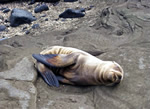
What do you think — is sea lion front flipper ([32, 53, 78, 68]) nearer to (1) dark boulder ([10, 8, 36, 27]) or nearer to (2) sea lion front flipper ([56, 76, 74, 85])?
(2) sea lion front flipper ([56, 76, 74, 85])

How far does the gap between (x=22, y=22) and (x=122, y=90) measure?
4146mm

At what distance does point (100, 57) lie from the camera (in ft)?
11.8

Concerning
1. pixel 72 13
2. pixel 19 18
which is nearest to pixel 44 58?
pixel 72 13

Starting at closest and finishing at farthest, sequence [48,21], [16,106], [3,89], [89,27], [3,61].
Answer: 1. [16,106]
2. [3,89]
3. [3,61]
4. [89,27]
5. [48,21]

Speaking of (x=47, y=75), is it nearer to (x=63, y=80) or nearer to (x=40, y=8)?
(x=63, y=80)

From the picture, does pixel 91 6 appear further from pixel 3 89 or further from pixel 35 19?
pixel 3 89

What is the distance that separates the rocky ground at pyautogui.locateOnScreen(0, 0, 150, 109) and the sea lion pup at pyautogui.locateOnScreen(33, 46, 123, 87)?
0.33 feet

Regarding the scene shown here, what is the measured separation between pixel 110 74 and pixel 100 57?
0.87 metres

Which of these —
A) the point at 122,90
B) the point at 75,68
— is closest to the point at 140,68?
the point at 122,90

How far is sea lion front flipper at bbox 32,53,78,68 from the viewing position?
3.20 m

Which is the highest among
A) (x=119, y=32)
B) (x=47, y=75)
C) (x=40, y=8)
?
(x=47, y=75)

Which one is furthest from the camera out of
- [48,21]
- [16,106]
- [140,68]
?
[48,21]

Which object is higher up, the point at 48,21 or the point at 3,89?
the point at 3,89

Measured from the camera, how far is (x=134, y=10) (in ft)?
17.5
